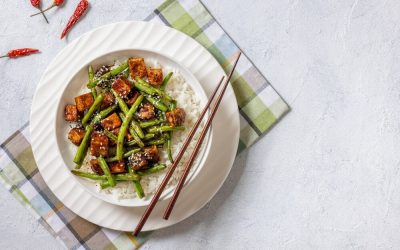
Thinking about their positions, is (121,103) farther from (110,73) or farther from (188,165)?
(188,165)

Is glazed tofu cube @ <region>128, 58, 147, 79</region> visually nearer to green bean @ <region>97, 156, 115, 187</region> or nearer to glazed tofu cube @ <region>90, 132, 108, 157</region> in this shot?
glazed tofu cube @ <region>90, 132, 108, 157</region>

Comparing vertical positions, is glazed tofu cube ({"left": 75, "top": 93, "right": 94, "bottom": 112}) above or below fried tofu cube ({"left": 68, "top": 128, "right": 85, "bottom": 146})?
above

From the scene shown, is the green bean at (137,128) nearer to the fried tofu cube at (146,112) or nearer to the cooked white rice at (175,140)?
the fried tofu cube at (146,112)

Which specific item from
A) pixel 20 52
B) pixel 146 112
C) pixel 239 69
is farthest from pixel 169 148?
pixel 20 52

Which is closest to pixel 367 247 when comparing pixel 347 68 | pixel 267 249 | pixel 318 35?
pixel 267 249

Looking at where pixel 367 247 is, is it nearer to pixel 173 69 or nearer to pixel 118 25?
pixel 173 69

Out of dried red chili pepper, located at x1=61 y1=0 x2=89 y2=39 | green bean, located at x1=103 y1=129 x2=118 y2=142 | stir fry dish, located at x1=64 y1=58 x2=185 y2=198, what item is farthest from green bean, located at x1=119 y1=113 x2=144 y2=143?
dried red chili pepper, located at x1=61 y1=0 x2=89 y2=39
